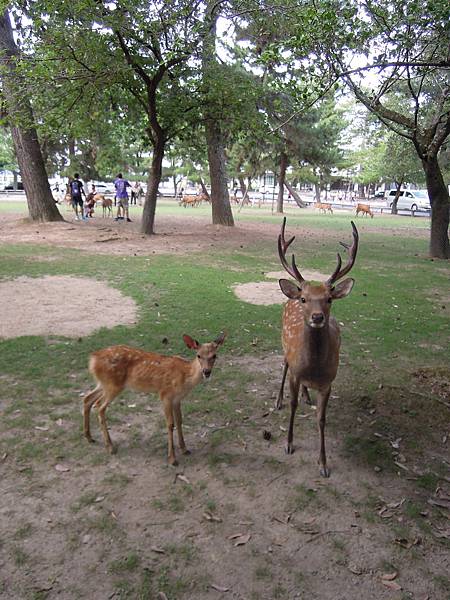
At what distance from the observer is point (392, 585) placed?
267cm

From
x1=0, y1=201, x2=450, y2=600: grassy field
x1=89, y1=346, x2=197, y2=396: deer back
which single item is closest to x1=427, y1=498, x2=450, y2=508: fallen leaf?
x1=0, y1=201, x2=450, y2=600: grassy field

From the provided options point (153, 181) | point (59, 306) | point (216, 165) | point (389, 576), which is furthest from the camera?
point (216, 165)

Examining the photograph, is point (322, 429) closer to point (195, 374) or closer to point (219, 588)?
point (195, 374)

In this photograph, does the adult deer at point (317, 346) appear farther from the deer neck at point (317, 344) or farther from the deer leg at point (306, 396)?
the deer leg at point (306, 396)

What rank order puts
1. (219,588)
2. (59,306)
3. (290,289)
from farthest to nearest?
(59,306) < (290,289) < (219,588)

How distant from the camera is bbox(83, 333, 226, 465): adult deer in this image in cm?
369

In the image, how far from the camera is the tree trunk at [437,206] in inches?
477

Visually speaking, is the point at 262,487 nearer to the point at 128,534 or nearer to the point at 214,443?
the point at 214,443

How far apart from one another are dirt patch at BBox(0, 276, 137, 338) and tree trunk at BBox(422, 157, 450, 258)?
320 inches

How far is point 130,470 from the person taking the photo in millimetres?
3562

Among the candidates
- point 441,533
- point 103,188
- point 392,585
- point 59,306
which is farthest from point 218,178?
point 103,188

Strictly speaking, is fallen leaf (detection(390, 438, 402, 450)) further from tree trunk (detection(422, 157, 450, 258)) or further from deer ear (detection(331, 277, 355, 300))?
tree trunk (detection(422, 157, 450, 258))

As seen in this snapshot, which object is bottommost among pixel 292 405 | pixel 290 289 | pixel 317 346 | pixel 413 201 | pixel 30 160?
pixel 292 405

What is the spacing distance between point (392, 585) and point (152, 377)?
81.2 inches
